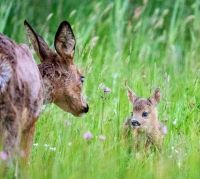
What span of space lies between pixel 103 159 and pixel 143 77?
366 centimetres

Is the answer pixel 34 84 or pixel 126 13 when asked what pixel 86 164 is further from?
pixel 126 13

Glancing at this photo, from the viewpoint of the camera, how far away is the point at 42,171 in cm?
714

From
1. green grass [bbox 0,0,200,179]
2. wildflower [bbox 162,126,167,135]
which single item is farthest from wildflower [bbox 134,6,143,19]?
wildflower [bbox 162,126,167,135]

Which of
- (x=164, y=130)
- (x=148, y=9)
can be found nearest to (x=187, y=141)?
(x=164, y=130)

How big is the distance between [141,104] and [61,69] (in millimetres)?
1741

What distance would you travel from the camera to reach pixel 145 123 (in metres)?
9.85

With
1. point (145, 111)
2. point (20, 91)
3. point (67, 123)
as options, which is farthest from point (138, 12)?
point (20, 91)

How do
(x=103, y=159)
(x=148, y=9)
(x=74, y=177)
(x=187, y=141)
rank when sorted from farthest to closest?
(x=148, y=9) < (x=187, y=141) < (x=103, y=159) < (x=74, y=177)

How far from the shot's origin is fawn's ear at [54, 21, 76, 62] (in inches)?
326

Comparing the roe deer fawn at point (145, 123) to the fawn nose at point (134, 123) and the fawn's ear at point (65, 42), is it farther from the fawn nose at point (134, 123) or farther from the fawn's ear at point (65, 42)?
the fawn's ear at point (65, 42)

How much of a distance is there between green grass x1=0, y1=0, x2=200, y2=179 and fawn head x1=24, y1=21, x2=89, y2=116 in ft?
1.00

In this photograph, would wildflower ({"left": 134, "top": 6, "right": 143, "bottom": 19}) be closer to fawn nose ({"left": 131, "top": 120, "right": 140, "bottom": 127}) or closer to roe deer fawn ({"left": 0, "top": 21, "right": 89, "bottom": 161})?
fawn nose ({"left": 131, "top": 120, "right": 140, "bottom": 127})

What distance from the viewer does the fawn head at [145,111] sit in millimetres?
9766

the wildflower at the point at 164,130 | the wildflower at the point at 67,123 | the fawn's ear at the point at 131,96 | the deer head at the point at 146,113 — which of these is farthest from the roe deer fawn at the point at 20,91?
the fawn's ear at the point at 131,96
